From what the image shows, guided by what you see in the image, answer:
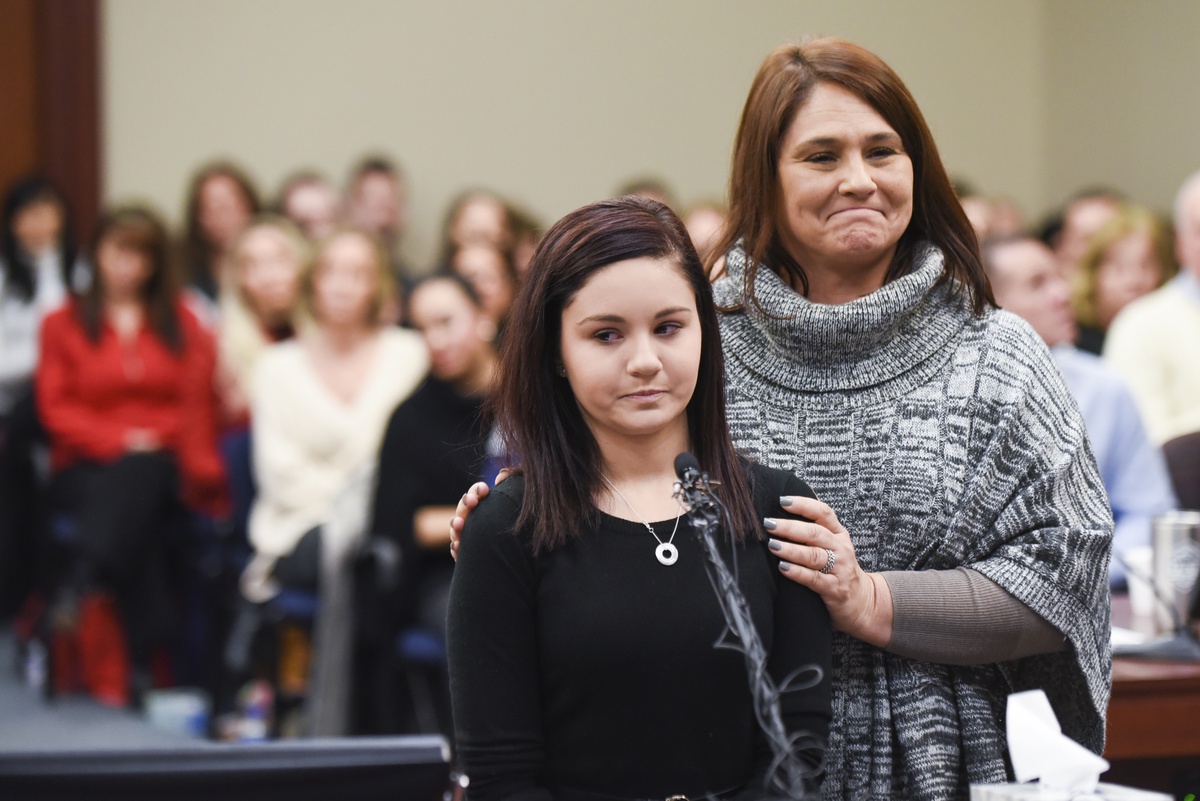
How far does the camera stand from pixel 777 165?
1.53m

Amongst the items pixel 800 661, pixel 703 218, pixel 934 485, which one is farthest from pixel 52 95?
pixel 800 661

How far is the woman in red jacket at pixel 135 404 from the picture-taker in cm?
435

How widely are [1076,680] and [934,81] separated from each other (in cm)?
585

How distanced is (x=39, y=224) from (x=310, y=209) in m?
1.00

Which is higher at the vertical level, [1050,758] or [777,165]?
[777,165]

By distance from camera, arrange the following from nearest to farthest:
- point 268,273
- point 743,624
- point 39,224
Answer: point 743,624 < point 268,273 < point 39,224

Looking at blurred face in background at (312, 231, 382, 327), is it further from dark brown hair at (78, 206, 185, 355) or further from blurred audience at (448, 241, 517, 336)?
dark brown hair at (78, 206, 185, 355)

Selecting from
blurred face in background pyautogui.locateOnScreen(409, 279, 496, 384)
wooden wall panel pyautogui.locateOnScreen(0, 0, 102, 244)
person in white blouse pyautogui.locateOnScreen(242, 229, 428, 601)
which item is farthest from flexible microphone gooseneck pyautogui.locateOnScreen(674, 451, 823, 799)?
wooden wall panel pyautogui.locateOnScreen(0, 0, 102, 244)

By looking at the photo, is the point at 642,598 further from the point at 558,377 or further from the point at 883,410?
the point at 883,410

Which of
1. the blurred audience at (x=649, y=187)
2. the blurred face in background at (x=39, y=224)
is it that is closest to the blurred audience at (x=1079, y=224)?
the blurred audience at (x=649, y=187)

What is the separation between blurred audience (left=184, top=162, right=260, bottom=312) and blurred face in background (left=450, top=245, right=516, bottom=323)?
1.30m

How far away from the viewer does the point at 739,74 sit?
6609 mm

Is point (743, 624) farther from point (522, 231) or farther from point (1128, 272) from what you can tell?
point (522, 231)

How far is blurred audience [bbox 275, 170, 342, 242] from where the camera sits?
5.51 meters
